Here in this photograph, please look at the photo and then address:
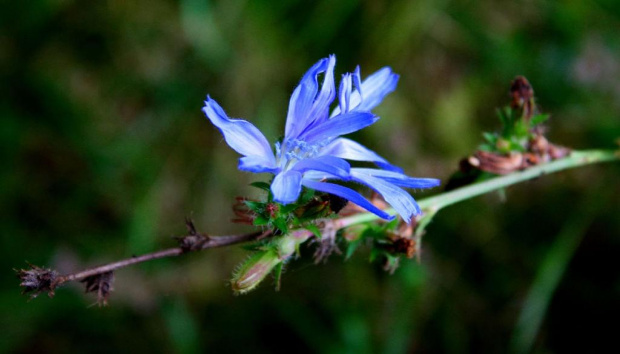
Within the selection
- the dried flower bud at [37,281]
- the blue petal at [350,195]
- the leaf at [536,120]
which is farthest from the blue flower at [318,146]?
the leaf at [536,120]

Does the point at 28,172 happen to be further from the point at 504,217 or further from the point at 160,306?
the point at 504,217

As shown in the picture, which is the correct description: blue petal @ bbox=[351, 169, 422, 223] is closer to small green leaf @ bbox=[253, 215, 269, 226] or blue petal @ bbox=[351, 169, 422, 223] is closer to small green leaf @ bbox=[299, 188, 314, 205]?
small green leaf @ bbox=[299, 188, 314, 205]

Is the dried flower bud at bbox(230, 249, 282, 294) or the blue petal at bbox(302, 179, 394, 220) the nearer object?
the blue petal at bbox(302, 179, 394, 220)

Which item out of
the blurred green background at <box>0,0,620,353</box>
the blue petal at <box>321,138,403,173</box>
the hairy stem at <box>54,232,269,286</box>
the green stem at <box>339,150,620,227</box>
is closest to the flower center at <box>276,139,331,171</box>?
the blue petal at <box>321,138,403,173</box>

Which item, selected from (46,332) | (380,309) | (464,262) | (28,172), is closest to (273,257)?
(380,309)

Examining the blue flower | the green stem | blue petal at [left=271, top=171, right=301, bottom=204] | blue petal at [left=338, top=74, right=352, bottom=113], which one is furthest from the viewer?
the green stem

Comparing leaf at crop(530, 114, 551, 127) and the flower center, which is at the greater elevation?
leaf at crop(530, 114, 551, 127)

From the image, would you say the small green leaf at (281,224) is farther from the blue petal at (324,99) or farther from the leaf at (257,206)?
the blue petal at (324,99)
